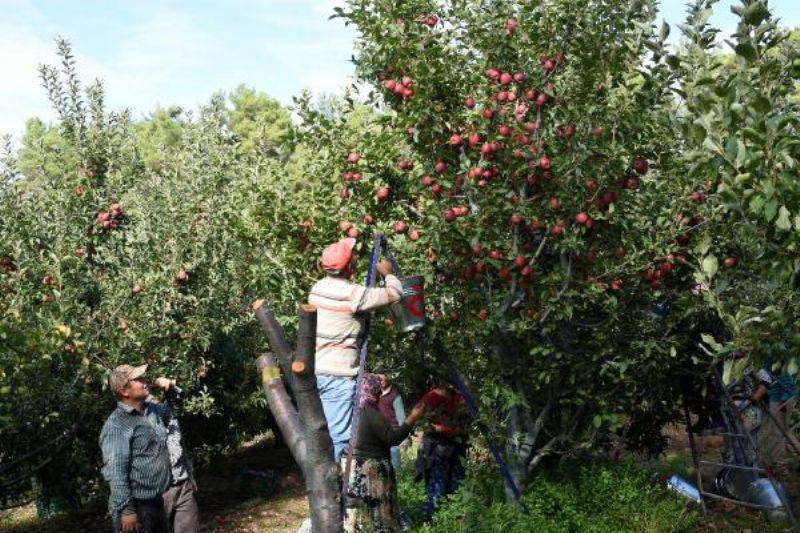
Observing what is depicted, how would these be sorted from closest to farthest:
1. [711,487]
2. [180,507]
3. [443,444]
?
[180,507], [443,444], [711,487]

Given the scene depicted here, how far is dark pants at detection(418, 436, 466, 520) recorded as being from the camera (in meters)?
8.27

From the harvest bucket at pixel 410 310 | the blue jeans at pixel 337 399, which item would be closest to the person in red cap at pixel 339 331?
the blue jeans at pixel 337 399

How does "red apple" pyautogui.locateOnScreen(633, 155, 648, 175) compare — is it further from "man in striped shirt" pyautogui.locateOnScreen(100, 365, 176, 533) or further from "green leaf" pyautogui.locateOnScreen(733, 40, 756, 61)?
"man in striped shirt" pyautogui.locateOnScreen(100, 365, 176, 533)

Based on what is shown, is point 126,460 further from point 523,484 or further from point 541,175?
point 541,175

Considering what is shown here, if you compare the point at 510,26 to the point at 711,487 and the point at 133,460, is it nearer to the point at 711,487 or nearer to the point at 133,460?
the point at 133,460

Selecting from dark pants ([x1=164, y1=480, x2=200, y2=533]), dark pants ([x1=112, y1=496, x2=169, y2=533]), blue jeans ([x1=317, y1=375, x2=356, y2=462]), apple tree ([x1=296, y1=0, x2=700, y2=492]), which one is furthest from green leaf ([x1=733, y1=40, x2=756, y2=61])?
dark pants ([x1=164, y1=480, x2=200, y2=533])

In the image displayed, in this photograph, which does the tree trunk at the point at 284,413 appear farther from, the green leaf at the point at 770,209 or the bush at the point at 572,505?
the bush at the point at 572,505

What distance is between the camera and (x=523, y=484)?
7.47 metres

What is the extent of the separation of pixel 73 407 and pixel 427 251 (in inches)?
177

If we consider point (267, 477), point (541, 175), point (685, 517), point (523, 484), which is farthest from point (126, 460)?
point (267, 477)

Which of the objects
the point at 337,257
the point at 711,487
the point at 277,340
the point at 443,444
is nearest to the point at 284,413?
the point at 277,340

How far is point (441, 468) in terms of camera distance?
27.2 ft

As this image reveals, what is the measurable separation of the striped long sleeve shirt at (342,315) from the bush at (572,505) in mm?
1460

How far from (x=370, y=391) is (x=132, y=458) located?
1796 millimetres
